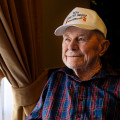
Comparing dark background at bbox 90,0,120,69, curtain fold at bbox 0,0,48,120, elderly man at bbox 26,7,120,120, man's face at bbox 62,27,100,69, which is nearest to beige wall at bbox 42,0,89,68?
curtain fold at bbox 0,0,48,120

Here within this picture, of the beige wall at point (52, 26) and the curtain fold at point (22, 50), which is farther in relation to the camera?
the beige wall at point (52, 26)

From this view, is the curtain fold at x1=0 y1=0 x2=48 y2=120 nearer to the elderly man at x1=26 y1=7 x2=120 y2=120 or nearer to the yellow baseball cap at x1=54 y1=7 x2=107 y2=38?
the elderly man at x1=26 y1=7 x2=120 y2=120

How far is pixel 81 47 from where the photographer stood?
99 cm

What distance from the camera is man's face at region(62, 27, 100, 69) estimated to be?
99 centimetres

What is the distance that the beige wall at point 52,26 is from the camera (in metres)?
1.68

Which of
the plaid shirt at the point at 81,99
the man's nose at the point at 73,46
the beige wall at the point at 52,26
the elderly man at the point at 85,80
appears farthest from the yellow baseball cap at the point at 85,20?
the beige wall at the point at 52,26

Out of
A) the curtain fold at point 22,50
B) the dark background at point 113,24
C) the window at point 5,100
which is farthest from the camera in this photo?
the dark background at point 113,24

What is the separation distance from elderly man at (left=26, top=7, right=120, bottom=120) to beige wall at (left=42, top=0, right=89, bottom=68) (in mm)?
604

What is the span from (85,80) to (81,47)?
0.24 metres

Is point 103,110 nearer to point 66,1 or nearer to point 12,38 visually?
point 12,38

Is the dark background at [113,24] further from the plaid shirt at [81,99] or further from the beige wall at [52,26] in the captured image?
the plaid shirt at [81,99]

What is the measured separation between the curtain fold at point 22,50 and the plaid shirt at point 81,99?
0.22 m

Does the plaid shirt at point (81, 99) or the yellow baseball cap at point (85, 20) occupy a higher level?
the yellow baseball cap at point (85, 20)

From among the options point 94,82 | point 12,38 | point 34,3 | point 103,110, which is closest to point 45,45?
point 34,3
